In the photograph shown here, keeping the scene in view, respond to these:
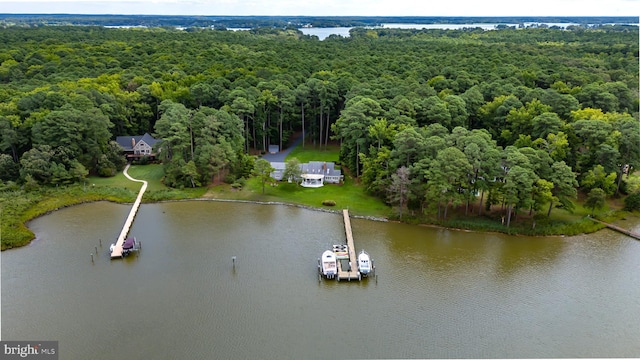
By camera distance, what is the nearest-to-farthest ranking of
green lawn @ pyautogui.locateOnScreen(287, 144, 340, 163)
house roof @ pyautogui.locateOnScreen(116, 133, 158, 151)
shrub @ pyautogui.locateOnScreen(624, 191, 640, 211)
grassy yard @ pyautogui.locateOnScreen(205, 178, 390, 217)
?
shrub @ pyautogui.locateOnScreen(624, 191, 640, 211) < grassy yard @ pyautogui.locateOnScreen(205, 178, 390, 217) < house roof @ pyautogui.locateOnScreen(116, 133, 158, 151) < green lawn @ pyautogui.locateOnScreen(287, 144, 340, 163)

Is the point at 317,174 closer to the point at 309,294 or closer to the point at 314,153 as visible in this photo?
the point at 314,153

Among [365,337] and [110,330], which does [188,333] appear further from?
[365,337]

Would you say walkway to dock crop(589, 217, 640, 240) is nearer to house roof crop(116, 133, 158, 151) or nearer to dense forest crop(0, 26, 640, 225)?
dense forest crop(0, 26, 640, 225)

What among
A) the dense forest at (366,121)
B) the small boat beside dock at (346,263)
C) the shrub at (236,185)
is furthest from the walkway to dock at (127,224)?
the small boat beside dock at (346,263)

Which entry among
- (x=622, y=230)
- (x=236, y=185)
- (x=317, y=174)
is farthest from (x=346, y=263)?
(x=622, y=230)

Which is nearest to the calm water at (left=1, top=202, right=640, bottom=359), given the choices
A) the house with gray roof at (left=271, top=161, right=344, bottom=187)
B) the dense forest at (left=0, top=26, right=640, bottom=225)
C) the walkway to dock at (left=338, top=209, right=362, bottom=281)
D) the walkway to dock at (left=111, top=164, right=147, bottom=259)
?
the walkway to dock at (left=338, top=209, right=362, bottom=281)

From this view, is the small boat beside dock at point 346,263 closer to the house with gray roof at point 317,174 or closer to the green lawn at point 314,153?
the house with gray roof at point 317,174
